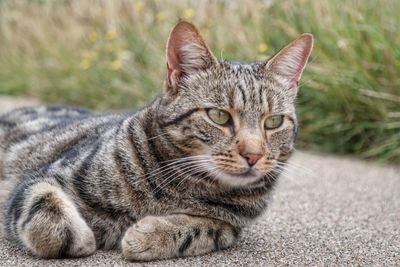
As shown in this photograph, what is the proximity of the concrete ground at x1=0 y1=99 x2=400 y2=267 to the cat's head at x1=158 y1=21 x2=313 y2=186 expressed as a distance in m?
0.28

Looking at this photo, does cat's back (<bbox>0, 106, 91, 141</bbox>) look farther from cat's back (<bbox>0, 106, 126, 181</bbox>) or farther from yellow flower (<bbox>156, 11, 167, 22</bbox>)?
yellow flower (<bbox>156, 11, 167, 22</bbox>)

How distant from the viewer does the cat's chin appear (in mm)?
2795

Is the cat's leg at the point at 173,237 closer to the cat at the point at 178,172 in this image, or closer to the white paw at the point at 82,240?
the cat at the point at 178,172

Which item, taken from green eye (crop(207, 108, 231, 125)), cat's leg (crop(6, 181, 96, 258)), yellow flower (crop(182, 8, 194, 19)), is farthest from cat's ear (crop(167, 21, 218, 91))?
yellow flower (crop(182, 8, 194, 19))

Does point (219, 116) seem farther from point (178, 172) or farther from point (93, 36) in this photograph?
point (93, 36)

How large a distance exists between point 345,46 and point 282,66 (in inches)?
95.3

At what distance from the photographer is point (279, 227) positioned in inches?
138

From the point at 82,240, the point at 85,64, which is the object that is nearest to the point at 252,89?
the point at 82,240

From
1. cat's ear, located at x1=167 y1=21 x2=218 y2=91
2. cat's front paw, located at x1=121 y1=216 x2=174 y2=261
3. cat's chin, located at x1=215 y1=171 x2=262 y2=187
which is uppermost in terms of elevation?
cat's ear, located at x1=167 y1=21 x2=218 y2=91

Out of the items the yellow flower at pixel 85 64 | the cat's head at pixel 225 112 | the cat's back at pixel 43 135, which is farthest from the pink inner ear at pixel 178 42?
the yellow flower at pixel 85 64

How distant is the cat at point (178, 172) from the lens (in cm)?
272

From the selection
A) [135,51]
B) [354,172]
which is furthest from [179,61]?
[135,51]

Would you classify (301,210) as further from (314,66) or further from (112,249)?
(314,66)

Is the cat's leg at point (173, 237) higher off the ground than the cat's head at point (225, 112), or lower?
lower
